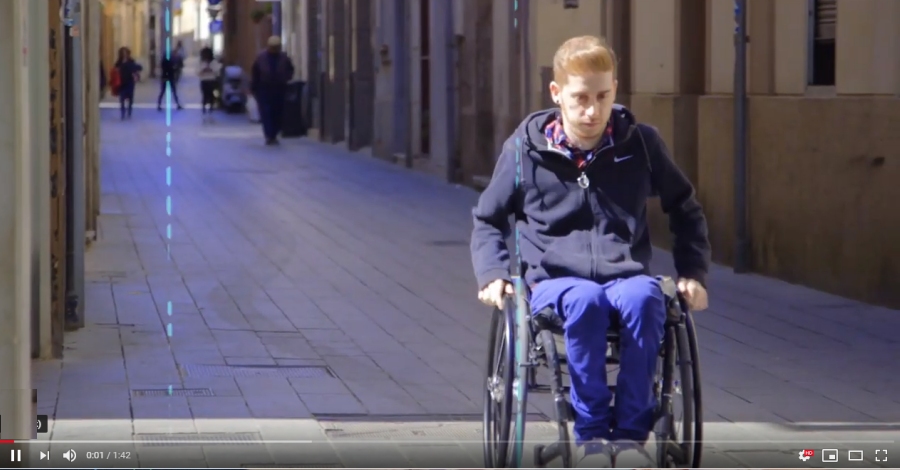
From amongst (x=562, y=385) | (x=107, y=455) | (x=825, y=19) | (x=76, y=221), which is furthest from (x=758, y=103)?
(x=107, y=455)

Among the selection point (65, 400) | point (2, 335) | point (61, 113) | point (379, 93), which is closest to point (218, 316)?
point (61, 113)

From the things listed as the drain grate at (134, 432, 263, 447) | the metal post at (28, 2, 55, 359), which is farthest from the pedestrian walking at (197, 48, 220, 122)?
the drain grate at (134, 432, 263, 447)

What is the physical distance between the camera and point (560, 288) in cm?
499

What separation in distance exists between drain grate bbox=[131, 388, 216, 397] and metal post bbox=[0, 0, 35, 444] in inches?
81.4

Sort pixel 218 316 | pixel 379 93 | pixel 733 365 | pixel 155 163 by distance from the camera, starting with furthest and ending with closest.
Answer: pixel 379 93, pixel 155 163, pixel 218 316, pixel 733 365

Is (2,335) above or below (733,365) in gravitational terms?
above

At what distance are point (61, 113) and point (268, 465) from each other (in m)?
3.30

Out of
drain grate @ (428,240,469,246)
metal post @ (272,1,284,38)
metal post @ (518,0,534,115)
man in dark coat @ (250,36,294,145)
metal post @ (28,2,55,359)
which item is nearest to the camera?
metal post @ (28,2,55,359)

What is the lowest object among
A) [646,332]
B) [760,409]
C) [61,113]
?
[760,409]

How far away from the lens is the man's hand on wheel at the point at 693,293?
509 centimetres

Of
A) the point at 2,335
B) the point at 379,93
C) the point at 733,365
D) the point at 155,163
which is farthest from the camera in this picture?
the point at 379,93

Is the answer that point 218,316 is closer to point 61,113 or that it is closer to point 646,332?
point 61,113

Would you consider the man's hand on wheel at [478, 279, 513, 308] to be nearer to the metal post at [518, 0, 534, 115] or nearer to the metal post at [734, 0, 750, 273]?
the metal post at [734, 0, 750, 273]

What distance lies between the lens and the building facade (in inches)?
388
